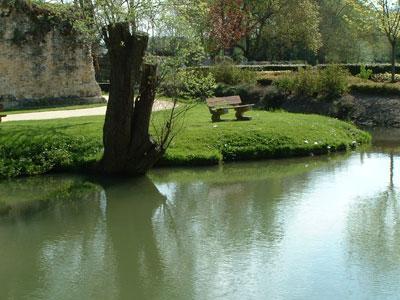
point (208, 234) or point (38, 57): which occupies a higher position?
point (38, 57)

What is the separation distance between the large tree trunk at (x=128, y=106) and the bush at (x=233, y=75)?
1607cm

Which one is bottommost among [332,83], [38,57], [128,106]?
[128,106]

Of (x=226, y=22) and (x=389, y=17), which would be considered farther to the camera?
(x=226, y=22)

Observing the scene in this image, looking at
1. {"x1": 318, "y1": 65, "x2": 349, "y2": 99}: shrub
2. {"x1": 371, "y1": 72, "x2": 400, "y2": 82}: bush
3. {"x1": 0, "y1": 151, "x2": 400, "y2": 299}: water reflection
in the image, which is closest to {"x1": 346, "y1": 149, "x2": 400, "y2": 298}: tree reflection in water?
{"x1": 0, "y1": 151, "x2": 400, "y2": 299}: water reflection

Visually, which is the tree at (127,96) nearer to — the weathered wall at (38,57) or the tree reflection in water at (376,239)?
the tree reflection in water at (376,239)

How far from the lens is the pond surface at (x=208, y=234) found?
8.03m

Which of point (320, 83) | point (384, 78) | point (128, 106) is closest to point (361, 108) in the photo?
point (320, 83)

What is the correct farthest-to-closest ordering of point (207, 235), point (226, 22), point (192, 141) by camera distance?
point (226, 22), point (192, 141), point (207, 235)

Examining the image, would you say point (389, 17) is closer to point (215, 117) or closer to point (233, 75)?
point (233, 75)

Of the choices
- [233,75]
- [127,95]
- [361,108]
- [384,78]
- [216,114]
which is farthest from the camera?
[233,75]

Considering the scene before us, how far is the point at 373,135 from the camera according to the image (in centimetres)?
2214

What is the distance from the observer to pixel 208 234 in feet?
33.8

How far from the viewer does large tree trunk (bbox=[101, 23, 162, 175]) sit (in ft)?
44.6

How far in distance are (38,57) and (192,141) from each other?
413 inches
